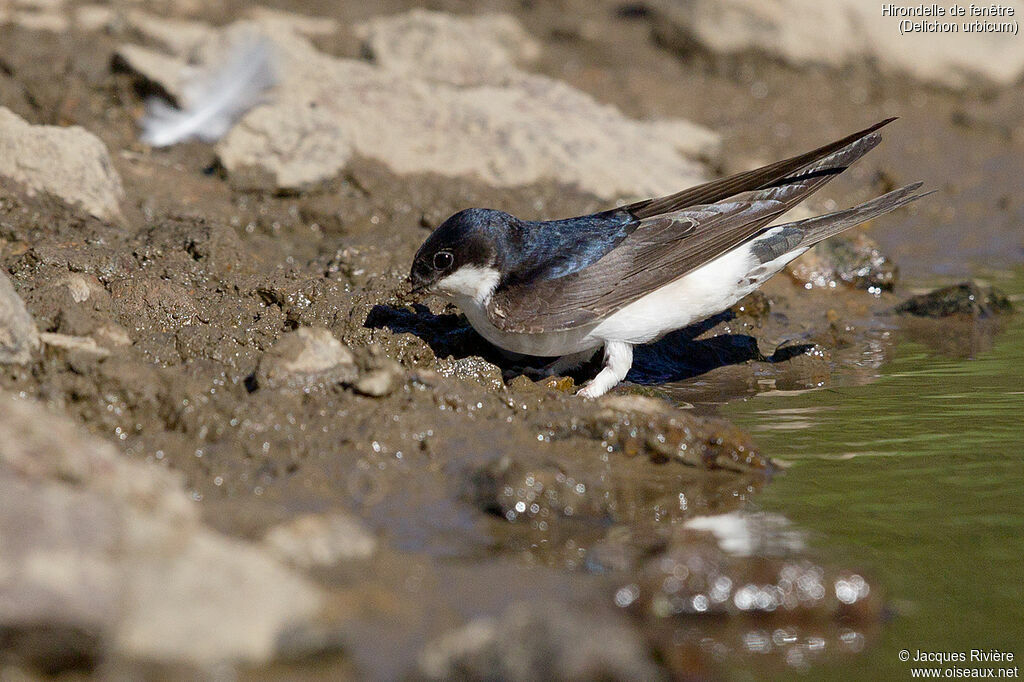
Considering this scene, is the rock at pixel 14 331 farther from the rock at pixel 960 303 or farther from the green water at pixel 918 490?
the rock at pixel 960 303

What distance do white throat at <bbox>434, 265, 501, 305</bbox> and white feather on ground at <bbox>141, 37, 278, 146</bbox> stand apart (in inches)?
120

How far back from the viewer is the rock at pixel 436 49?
8.31 m

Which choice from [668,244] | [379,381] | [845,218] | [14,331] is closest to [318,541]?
[379,381]

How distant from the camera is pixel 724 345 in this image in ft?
19.8

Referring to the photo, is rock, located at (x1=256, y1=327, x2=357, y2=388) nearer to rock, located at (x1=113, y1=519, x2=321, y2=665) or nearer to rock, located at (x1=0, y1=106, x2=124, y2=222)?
rock, located at (x1=113, y1=519, x2=321, y2=665)

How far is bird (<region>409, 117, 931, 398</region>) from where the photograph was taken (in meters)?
4.95

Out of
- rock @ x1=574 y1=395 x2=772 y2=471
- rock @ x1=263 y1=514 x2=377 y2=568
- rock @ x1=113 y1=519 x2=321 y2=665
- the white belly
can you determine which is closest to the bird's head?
the white belly

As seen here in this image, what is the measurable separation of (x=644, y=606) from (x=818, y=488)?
123 centimetres

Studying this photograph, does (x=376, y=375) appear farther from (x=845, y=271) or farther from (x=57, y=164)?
(x=845, y=271)

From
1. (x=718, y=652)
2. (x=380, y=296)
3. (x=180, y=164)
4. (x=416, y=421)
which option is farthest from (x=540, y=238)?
(x=180, y=164)

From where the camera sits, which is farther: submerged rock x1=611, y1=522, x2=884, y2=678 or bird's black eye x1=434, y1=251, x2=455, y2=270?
bird's black eye x1=434, y1=251, x2=455, y2=270

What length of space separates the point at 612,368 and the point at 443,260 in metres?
0.98

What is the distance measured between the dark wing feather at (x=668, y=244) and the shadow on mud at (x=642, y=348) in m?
0.51

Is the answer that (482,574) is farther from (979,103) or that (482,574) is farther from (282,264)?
(979,103)
